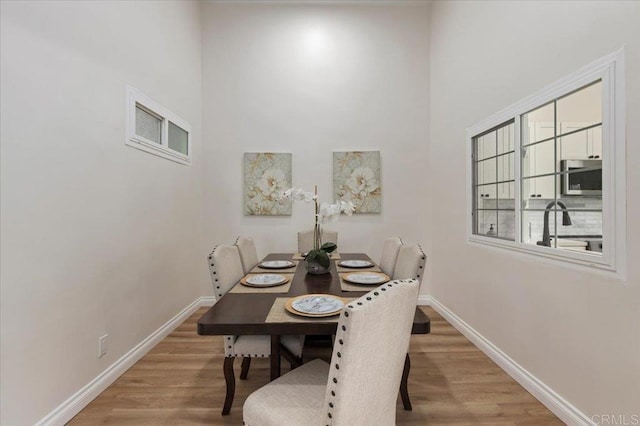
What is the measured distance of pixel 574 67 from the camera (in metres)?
1.74

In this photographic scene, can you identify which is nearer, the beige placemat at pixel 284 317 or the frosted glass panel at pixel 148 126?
the beige placemat at pixel 284 317

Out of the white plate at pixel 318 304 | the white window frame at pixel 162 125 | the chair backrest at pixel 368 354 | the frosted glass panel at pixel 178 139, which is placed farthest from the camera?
the frosted glass panel at pixel 178 139

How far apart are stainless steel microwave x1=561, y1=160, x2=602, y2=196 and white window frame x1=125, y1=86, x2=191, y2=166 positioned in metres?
3.03

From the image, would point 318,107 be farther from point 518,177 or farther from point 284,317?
point 284,317

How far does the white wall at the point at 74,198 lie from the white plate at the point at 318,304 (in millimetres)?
1370

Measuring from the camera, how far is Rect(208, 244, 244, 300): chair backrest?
1938mm

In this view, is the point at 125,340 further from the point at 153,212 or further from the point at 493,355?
the point at 493,355

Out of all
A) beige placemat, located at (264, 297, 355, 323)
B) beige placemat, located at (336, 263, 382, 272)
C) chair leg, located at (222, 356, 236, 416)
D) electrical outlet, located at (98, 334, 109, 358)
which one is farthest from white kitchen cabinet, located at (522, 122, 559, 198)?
electrical outlet, located at (98, 334, 109, 358)

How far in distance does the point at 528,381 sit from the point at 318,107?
334cm

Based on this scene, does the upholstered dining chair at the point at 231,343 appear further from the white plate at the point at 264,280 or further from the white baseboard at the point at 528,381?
the white baseboard at the point at 528,381

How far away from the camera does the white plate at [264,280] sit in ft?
6.49

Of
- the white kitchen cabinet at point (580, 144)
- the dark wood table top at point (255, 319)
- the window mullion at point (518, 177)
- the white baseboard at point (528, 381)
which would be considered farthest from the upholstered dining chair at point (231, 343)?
the white kitchen cabinet at point (580, 144)

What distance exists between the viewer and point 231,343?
5.89 feet

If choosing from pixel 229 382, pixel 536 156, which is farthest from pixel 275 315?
pixel 536 156
